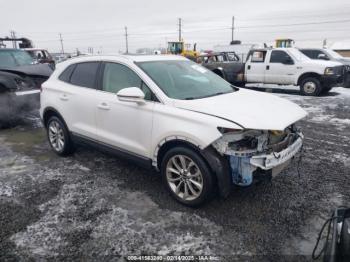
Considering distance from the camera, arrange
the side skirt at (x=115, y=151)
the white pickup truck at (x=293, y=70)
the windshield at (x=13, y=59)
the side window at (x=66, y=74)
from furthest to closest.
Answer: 1. the white pickup truck at (x=293, y=70)
2. the windshield at (x=13, y=59)
3. the side window at (x=66, y=74)
4. the side skirt at (x=115, y=151)

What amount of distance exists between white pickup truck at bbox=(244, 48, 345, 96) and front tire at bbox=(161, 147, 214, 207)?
30.4 feet

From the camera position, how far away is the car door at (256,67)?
1223 cm

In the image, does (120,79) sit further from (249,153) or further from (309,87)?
(309,87)

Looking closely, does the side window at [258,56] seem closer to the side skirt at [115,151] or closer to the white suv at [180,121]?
the white suv at [180,121]

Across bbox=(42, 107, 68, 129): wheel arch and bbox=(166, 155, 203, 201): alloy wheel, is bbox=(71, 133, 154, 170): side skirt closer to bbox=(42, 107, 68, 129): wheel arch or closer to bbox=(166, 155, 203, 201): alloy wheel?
bbox=(166, 155, 203, 201): alloy wheel

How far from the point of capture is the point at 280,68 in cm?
1173

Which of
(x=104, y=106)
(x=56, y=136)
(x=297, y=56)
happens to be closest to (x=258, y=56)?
(x=297, y=56)

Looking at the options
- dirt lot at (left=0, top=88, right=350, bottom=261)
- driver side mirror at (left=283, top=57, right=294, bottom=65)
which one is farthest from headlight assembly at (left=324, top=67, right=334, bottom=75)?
dirt lot at (left=0, top=88, right=350, bottom=261)

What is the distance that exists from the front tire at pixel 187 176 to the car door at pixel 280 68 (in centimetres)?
953

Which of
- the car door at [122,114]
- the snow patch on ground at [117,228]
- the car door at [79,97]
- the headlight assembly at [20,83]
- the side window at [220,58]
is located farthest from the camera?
the side window at [220,58]

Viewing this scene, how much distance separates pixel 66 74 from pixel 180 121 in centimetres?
259

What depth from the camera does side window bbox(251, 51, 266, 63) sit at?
1224 centimetres

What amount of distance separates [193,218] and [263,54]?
1047cm

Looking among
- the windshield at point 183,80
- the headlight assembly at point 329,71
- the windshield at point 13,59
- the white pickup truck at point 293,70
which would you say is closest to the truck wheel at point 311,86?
the white pickup truck at point 293,70
